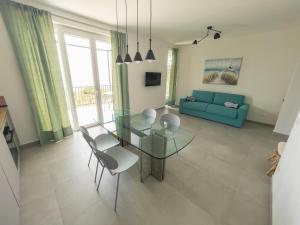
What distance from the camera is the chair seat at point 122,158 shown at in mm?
1524

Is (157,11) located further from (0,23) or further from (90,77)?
(0,23)

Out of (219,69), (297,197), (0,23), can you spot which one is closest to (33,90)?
(0,23)

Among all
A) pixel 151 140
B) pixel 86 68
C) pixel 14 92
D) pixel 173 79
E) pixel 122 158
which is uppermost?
pixel 86 68

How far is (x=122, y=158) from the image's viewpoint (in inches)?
66.1

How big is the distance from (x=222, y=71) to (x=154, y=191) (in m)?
4.21

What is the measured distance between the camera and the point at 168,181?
182cm

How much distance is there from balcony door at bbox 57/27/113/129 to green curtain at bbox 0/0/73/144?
28 cm

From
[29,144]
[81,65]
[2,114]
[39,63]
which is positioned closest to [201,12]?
[81,65]

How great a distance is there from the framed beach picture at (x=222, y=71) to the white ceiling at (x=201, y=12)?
3.24ft

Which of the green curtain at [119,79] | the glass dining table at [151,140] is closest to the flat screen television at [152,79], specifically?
the green curtain at [119,79]

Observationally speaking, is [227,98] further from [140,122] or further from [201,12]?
[140,122]

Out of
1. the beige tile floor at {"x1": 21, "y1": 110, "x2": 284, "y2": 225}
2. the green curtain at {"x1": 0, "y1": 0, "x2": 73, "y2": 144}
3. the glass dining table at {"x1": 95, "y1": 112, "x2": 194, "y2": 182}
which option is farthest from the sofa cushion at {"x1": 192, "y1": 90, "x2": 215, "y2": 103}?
the green curtain at {"x1": 0, "y1": 0, "x2": 73, "y2": 144}

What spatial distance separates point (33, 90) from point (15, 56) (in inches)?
22.4

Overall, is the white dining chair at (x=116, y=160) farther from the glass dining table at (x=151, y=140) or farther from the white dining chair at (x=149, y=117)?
the white dining chair at (x=149, y=117)
